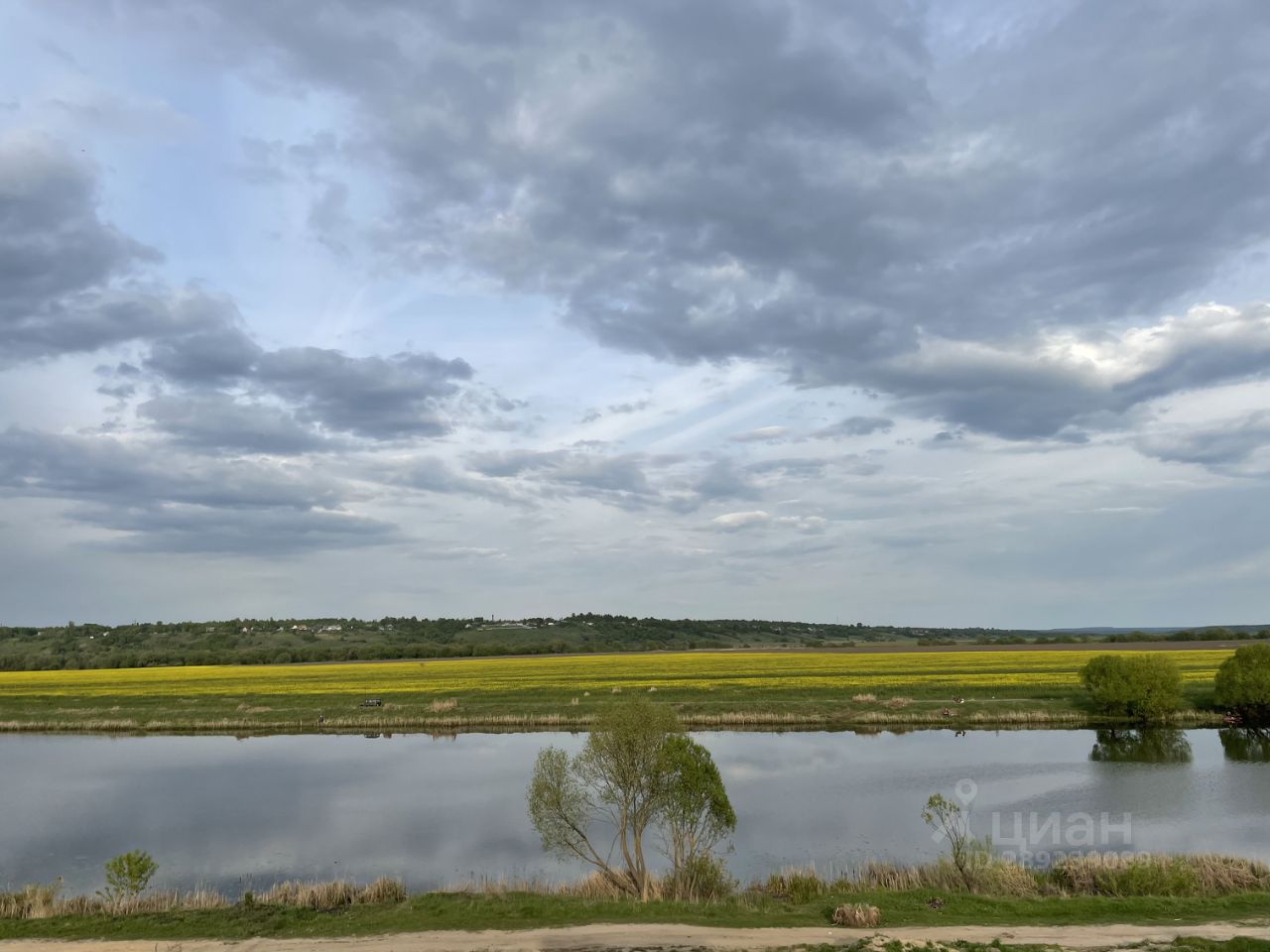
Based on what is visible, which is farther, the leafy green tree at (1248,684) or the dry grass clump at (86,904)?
the leafy green tree at (1248,684)

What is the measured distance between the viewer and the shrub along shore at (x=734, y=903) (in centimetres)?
1811

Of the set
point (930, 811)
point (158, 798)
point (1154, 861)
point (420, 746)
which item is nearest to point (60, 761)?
point (158, 798)

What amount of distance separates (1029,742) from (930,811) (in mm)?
18443

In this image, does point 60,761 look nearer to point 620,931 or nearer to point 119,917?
point 119,917

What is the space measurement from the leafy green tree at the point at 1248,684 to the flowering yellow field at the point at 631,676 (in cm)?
1053

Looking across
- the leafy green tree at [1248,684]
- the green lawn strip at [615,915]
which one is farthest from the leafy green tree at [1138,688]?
the green lawn strip at [615,915]

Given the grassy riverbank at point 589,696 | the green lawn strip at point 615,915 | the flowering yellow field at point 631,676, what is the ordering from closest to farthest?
the green lawn strip at point 615,915
the grassy riverbank at point 589,696
the flowering yellow field at point 631,676

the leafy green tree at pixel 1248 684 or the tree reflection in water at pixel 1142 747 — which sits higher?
the leafy green tree at pixel 1248 684

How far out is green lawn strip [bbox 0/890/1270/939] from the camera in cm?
1775

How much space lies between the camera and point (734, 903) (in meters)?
19.7

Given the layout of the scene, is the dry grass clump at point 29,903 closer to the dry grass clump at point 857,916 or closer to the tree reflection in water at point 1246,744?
the dry grass clump at point 857,916

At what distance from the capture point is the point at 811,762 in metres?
41.8

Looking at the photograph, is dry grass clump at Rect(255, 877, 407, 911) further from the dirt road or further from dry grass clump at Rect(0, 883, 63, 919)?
dry grass clump at Rect(0, 883, 63, 919)

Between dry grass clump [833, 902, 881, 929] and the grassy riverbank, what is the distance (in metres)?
36.4
